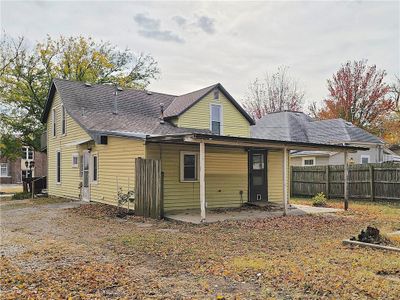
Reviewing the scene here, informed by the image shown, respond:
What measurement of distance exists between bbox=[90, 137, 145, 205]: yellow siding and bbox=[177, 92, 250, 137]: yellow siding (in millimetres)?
3914

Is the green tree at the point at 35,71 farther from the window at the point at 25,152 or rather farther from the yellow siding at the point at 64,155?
the yellow siding at the point at 64,155

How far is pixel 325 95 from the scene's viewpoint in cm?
3944

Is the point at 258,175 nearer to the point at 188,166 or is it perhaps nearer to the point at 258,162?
the point at 258,162

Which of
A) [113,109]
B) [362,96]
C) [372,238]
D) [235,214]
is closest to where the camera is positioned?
[372,238]

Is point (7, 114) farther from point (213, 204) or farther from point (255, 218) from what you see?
point (255, 218)

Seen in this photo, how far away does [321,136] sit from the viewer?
26.8 meters

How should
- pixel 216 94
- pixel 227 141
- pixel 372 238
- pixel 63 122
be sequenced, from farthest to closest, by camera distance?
pixel 63 122 → pixel 216 94 → pixel 227 141 → pixel 372 238

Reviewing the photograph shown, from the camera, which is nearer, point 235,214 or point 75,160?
point 235,214

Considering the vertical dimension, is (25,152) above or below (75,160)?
above

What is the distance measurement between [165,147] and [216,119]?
6334mm

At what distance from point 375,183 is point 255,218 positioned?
889cm

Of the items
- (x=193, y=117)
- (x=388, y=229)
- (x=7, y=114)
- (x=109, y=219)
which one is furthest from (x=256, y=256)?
(x=7, y=114)

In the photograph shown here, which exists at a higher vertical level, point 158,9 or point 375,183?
point 158,9

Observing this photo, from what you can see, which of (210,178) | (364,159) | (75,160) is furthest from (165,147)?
(364,159)
